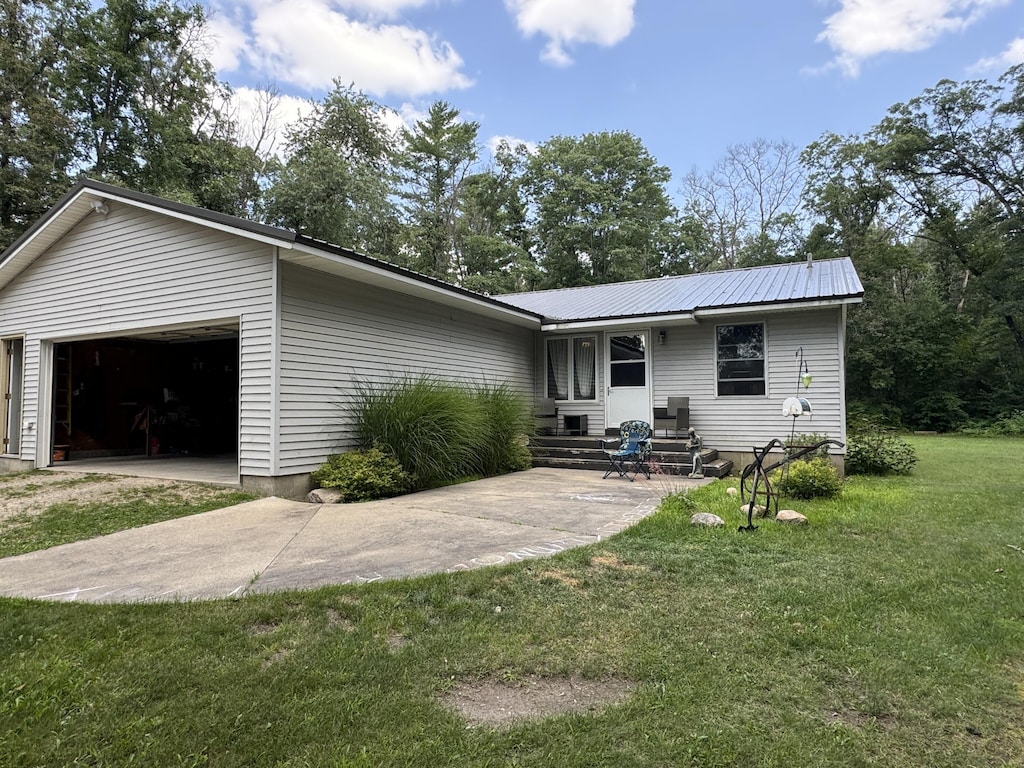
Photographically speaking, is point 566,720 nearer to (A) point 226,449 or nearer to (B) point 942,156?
(A) point 226,449

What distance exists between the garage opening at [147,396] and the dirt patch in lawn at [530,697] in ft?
30.0

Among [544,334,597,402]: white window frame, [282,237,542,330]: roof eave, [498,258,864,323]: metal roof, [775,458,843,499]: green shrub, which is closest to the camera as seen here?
[282,237,542,330]: roof eave

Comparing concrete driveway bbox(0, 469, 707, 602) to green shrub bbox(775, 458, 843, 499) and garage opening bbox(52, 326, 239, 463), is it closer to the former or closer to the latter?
green shrub bbox(775, 458, 843, 499)

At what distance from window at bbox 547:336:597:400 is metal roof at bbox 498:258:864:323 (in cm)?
66

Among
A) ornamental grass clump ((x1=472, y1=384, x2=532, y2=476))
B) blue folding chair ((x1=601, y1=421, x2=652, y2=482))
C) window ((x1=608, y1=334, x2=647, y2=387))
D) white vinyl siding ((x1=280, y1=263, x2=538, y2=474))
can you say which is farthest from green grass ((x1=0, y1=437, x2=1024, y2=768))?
window ((x1=608, y1=334, x2=647, y2=387))

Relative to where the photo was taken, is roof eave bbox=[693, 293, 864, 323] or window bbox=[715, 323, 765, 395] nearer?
roof eave bbox=[693, 293, 864, 323]

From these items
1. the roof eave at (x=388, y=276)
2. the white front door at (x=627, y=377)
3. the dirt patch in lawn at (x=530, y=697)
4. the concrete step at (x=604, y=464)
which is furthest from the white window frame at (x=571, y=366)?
the dirt patch in lawn at (x=530, y=697)

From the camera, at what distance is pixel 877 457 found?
32.1ft

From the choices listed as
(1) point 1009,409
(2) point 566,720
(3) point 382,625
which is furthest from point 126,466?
(1) point 1009,409

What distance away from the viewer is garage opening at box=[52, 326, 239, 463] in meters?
10.7

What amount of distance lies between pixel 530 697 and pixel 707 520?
3.41 meters

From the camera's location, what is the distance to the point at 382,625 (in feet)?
10.2

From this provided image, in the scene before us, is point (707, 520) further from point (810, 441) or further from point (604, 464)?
point (810, 441)

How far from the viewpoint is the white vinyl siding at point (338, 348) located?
7.18 metres
